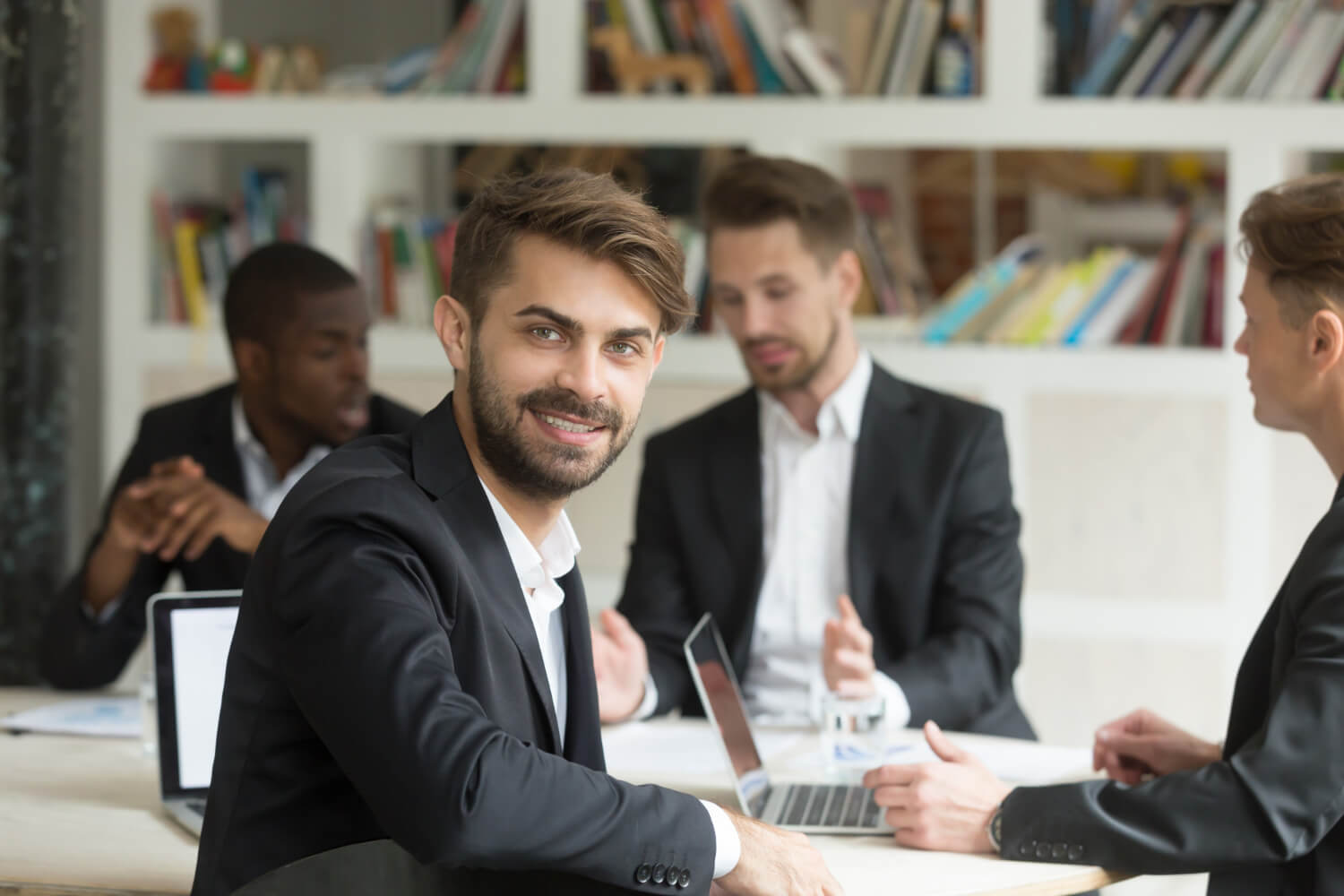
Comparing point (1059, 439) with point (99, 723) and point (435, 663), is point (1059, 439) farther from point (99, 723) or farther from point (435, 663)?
point (435, 663)

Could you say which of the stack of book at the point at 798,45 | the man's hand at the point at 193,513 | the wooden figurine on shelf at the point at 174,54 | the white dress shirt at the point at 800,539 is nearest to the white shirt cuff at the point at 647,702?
the white dress shirt at the point at 800,539

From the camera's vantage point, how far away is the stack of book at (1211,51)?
133 inches

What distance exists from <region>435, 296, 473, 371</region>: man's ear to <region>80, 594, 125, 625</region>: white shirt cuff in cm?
139

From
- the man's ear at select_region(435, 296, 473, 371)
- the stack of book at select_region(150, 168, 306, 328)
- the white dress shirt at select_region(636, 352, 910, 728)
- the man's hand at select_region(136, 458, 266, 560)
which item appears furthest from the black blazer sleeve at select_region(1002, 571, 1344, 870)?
the stack of book at select_region(150, 168, 306, 328)

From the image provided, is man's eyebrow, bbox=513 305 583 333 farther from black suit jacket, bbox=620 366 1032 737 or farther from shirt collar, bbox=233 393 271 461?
shirt collar, bbox=233 393 271 461

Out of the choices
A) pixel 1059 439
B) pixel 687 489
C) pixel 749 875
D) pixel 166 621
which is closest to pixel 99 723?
pixel 166 621

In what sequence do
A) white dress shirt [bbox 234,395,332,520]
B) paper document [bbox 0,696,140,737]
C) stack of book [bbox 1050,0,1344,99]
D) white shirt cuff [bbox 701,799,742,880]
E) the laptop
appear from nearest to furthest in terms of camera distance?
1. white shirt cuff [bbox 701,799,742,880]
2. the laptop
3. paper document [bbox 0,696,140,737]
4. white dress shirt [bbox 234,395,332,520]
5. stack of book [bbox 1050,0,1344,99]

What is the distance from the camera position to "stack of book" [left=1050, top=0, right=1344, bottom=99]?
11.1ft

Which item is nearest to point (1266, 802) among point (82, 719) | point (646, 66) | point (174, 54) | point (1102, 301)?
point (82, 719)

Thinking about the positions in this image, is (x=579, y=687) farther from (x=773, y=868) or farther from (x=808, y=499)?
(x=808, y=499)

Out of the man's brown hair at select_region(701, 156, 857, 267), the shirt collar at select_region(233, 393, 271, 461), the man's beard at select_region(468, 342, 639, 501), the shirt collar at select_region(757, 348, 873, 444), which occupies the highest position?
the man's brown hair at select_region(701, 156, 857, 267)

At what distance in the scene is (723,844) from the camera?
4.81ft

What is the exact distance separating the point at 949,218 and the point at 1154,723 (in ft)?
11.4

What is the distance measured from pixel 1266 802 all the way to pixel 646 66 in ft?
8.21
